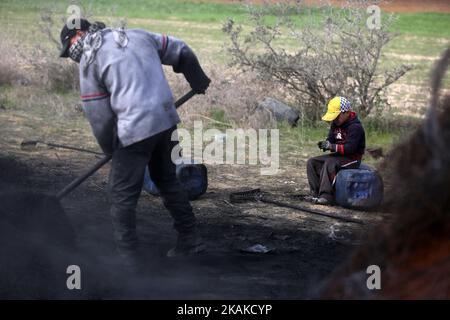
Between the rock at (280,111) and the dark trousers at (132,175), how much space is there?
6061mm

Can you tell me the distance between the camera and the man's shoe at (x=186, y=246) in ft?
23.0

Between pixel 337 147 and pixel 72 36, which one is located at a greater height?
pixel 72 36

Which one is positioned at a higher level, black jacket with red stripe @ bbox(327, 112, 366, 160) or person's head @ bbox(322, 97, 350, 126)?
person's head @ bbox(322, 97, 350, 126)

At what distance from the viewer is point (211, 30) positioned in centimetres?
2827

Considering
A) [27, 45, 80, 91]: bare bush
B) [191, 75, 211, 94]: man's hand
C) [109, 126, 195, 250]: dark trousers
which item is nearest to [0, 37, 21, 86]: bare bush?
[27, 45, 80, 91]: bare bush

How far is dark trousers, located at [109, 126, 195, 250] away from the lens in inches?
255

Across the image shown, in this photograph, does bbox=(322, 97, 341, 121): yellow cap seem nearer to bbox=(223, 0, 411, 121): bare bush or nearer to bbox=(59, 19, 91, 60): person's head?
bbox=(59, 19, 91, 60): person's head

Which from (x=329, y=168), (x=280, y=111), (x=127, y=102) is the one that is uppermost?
(x=127, y=102)

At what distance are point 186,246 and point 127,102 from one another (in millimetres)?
1357

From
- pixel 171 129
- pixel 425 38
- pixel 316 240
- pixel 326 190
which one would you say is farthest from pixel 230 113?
pixel 425 38

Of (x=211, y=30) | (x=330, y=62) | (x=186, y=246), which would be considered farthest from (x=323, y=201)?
(x=211, y=30)

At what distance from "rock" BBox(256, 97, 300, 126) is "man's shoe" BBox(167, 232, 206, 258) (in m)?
5.90

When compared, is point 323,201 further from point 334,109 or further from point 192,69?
point 192,69

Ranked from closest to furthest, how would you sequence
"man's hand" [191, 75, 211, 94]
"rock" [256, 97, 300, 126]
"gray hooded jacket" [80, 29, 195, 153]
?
"gray hooded jacket" [80, 29, 195, 153] < "man's hand" [191, 75, 211, 94] < "rock" [256, 97, 300, 126]
